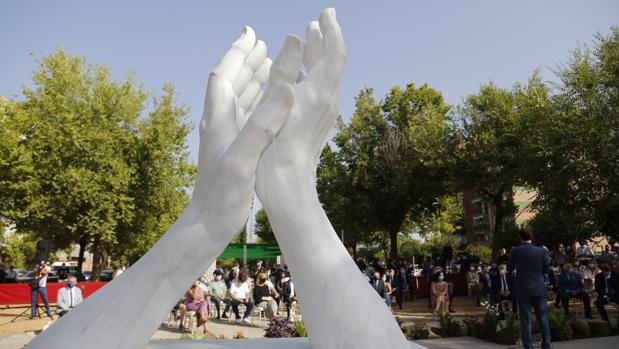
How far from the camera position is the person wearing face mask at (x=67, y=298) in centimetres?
1126

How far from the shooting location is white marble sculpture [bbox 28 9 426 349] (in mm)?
4840

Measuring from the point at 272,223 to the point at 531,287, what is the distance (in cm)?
384

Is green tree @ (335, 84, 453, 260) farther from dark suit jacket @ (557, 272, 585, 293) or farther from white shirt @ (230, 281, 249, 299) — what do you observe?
white shirt @ (230, 281, 249, 299)

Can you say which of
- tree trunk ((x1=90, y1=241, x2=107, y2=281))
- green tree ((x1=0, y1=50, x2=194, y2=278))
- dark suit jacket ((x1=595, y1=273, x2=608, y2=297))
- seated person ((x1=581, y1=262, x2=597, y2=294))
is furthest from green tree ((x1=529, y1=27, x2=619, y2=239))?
tree trunk ((x1=90, y1=241, x2=107, y2=281))

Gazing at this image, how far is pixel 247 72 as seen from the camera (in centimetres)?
615

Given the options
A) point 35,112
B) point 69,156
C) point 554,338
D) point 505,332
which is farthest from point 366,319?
point 35,112

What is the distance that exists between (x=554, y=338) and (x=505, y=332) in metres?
1.16

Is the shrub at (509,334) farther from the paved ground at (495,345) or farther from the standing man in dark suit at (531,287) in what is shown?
the standing man in dark suit at (531,287)

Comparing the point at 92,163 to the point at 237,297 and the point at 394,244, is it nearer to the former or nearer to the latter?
the point at 237,297

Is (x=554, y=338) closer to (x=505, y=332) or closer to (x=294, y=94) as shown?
(x=505, y=332)

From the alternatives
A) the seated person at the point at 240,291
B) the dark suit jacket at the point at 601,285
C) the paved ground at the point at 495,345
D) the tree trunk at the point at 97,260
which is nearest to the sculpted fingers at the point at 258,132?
the paved ground at the point at 495,345

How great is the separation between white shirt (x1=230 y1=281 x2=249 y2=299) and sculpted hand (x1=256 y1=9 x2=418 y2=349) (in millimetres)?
10413

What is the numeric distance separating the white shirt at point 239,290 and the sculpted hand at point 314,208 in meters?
10.4

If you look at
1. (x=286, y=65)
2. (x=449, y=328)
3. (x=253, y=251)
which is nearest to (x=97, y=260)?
(x=253, y=251)
